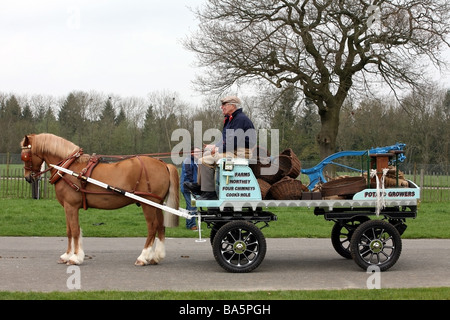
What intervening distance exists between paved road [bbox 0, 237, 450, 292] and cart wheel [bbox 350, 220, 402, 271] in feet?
0.60

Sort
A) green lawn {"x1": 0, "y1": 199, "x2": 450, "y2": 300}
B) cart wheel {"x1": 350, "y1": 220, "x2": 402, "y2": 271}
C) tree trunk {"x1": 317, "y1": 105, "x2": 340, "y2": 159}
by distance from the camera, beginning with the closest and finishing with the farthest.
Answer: green lawn {"x1": 0, "y1": 199, "x2": 450, "y2": 300}, cart wheel {"x1": 350, "y1": 220, "x2": 402, "y2": 271}, tree trunk {"x1": 317, "y1": 105, "x2": 340, "y2": 159}

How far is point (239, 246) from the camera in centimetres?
855

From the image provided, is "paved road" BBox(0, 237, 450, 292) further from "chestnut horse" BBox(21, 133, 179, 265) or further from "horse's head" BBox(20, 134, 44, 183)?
"horse's head" BBox(20, 134, 44, 183)

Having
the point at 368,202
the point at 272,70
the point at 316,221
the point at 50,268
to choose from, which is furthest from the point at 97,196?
the point at 272,70

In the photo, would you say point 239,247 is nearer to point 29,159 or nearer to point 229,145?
point 229,145

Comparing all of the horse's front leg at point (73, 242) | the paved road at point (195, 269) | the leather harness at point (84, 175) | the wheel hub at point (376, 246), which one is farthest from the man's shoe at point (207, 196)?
the wheel hub at point (376, 246)

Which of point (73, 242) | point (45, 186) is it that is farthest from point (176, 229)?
point (45, 186)

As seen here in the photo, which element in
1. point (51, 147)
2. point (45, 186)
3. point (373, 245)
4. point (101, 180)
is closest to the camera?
point (373, 245)

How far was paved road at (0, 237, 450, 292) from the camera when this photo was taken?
25.1ft

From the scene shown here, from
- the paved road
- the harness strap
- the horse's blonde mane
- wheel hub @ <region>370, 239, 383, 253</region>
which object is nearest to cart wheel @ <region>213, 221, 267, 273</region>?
the paved road

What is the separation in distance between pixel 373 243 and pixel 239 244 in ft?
6.70

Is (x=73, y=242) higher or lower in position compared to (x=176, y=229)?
higher

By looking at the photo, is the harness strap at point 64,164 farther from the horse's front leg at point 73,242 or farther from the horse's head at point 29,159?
the horse's front leg at point 73,242

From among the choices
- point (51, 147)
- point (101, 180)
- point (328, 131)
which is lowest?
point (101, 180)
